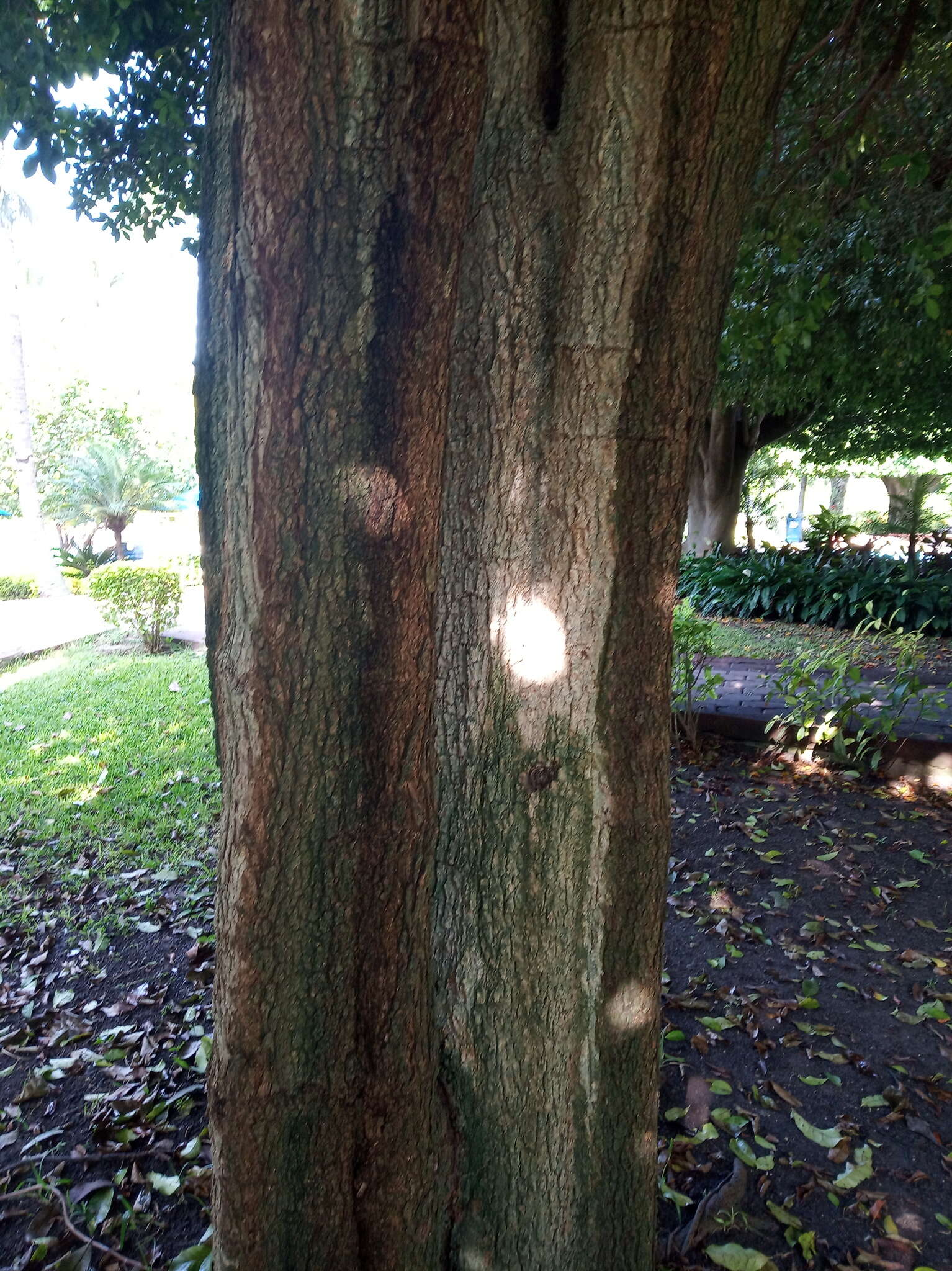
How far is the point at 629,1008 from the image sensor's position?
2.00 meters

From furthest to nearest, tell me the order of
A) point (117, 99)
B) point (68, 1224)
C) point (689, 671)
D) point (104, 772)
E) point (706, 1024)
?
point (104, 772)
point (689, 671)
point (117, 99)
point (706, 1024)
point (68, 1224)

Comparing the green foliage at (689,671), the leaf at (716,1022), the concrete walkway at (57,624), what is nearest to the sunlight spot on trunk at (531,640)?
the leaf at (716,1022)

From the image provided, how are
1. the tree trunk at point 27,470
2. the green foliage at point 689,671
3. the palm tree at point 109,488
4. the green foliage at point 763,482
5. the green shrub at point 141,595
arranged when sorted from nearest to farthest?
the green foliage at point 689,671
the green shrub at point 141,595
the tree trunk at point 27,470
the palm tree at point 109,488
the green foliage at point 763,482

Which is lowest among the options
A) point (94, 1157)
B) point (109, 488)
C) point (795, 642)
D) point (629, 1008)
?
point (94, 1157)

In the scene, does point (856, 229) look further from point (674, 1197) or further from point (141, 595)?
point (141, 595)

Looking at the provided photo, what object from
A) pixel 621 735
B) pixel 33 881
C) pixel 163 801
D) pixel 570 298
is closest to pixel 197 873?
pixel 33 881

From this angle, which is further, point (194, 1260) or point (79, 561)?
point (79, 561)

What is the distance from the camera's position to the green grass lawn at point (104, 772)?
16.9 feet

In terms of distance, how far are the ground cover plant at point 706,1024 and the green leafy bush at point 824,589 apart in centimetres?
774

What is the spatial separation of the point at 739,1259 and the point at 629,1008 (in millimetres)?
1013

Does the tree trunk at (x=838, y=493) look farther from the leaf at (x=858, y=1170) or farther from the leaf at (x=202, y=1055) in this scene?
the leaf at (x=202, y=1055)

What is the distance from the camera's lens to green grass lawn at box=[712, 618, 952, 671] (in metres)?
10.4

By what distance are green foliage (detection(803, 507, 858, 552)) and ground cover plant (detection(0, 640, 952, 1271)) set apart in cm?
1170

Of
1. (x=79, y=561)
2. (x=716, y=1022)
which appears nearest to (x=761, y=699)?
(x=716, y=1022)
